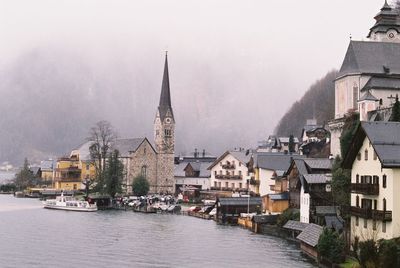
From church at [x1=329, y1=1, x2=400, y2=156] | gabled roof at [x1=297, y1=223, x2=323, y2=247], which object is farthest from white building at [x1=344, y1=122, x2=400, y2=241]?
church at [x1=329, y1=1, x2=400, y2=156]

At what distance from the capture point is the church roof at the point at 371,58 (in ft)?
243

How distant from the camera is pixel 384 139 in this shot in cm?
4016

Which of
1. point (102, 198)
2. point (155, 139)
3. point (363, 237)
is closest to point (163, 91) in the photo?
point (155, 139)

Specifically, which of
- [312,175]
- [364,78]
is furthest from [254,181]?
[312,175]

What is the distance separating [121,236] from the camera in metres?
58.5

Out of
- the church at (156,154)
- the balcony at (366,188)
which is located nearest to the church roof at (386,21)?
the balcony at (366,188)

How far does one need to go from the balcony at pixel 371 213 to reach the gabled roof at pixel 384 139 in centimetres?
284

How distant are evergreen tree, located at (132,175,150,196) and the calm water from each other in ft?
126

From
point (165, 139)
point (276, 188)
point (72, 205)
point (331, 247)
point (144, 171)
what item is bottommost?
point (331, 247)

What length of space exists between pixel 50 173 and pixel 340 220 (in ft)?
360

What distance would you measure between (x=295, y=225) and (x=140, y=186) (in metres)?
60.5

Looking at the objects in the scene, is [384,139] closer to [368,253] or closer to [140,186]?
[368,253]

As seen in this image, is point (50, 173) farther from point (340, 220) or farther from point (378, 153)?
point (378, 153)

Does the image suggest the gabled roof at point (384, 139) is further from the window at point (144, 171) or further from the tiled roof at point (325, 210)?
the window at point (144, 171)
